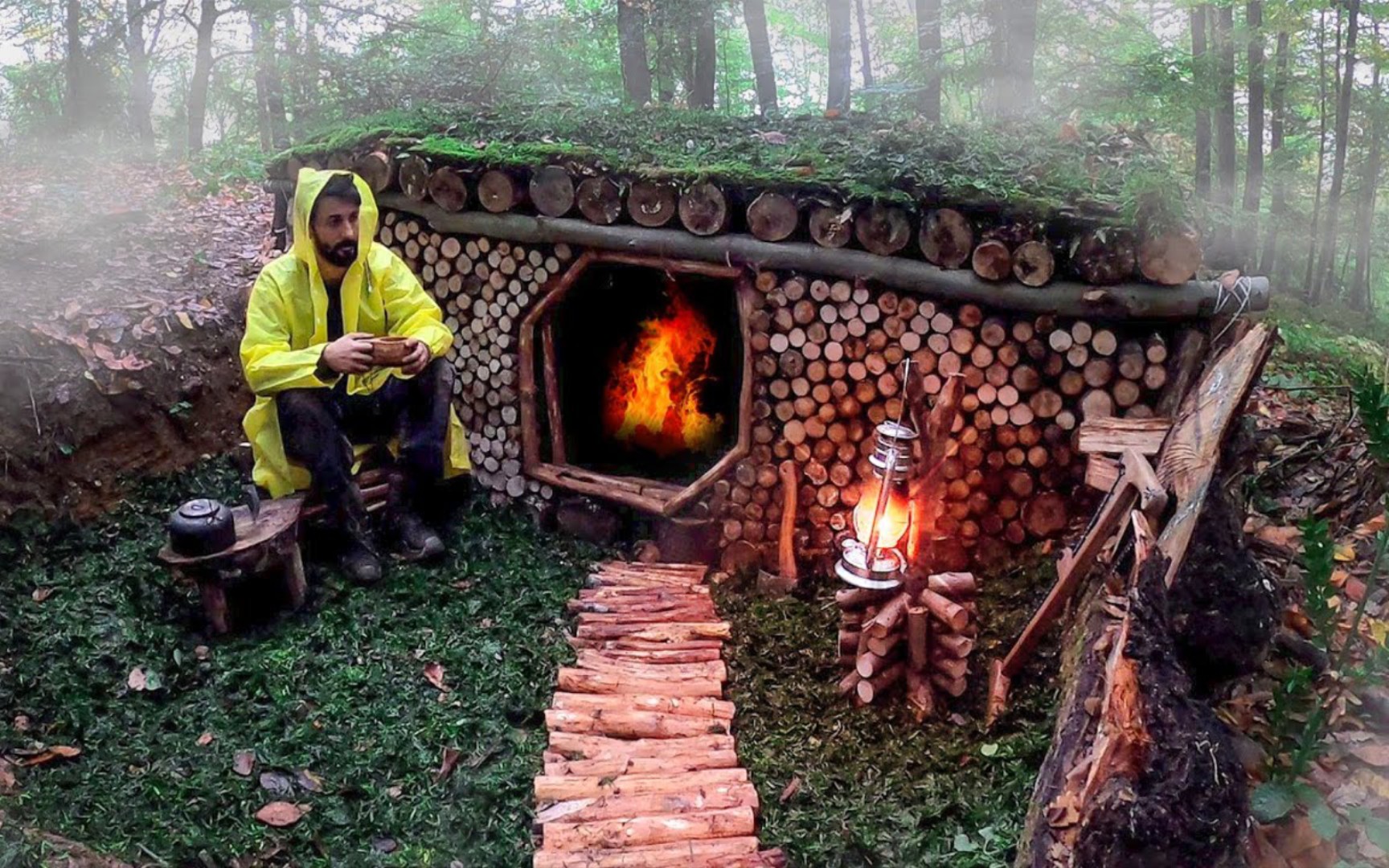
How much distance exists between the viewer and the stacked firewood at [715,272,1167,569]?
4.05 metres

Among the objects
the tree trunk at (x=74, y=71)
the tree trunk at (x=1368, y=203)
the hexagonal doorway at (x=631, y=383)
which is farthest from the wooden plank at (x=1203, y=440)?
the tree trunk at (x=74, y=71)

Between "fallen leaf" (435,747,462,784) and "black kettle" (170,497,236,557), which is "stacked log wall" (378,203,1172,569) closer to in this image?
"black kettle" (170,497,236,557)

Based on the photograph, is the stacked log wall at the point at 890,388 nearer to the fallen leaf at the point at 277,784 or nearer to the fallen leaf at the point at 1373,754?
the fallen leaf at the point at 1373,754

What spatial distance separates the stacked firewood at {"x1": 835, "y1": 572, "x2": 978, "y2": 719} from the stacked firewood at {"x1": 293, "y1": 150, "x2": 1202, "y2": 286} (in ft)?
4.75

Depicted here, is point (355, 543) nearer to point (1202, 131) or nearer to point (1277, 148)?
point (1202, 131)

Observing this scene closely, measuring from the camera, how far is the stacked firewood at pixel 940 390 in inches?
159

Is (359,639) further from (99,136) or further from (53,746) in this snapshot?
(99,136)

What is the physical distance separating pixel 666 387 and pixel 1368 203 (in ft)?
29.3

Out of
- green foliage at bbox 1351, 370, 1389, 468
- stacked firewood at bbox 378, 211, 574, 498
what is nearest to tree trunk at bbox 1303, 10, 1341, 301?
green foliage at bbox 1351, 370, 1389, 468

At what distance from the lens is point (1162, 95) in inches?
311

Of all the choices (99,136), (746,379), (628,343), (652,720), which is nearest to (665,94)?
(628,343)

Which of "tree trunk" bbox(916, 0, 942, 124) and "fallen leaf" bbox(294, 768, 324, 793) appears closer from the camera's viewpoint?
"fallen leaf" bbox(294, 768, 324, 793)

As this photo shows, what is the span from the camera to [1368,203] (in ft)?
32.4

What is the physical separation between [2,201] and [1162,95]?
32.4 feet
